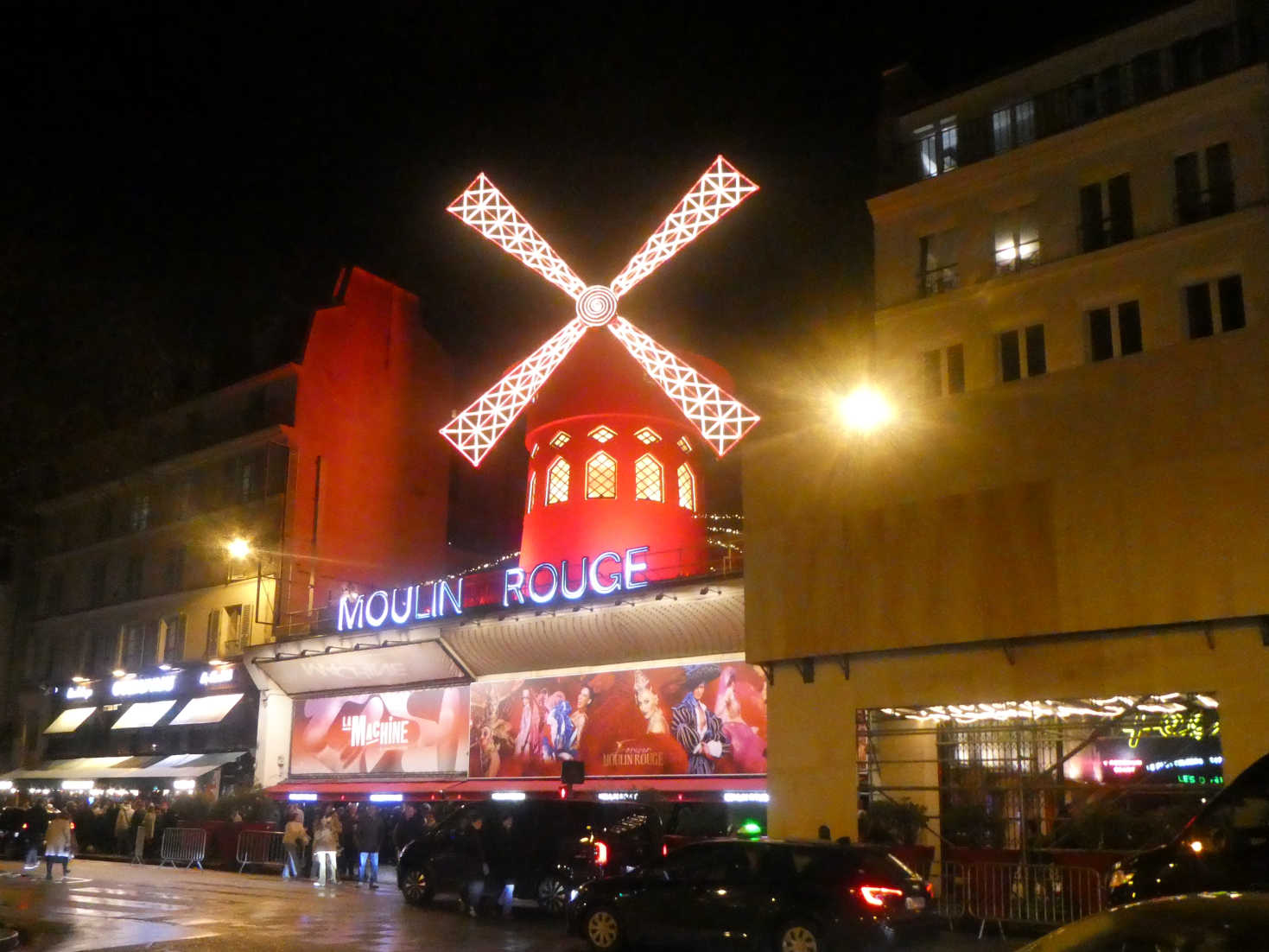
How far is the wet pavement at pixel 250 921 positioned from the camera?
14.0 meters

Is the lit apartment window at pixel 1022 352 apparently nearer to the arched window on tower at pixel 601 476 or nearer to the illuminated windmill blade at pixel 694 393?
the illuminated windmill blade at pixel 694 393

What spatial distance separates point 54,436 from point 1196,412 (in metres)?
14.3

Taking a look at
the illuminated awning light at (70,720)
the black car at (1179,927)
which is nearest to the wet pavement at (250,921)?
the black car at (1179,927)

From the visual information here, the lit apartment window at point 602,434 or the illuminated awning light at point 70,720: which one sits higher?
the lit apartment window at point 602,434

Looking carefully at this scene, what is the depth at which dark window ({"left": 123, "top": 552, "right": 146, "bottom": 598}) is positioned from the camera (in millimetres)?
41562

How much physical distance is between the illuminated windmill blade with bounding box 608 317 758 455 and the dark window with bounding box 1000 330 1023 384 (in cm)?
541

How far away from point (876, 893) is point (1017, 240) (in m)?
14.5

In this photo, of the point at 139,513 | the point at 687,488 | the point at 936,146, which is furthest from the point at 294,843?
the point at 139,513

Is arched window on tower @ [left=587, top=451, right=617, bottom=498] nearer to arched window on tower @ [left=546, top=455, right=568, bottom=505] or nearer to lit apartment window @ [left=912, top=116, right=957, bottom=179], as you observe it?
arched window on tower @ [left=546, top=455, right=568, bottom=505]

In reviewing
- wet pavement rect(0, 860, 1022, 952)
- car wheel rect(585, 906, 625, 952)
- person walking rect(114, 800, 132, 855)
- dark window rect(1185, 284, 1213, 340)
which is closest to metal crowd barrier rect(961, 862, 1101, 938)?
wet pavement rect(0, 860, 1022, 952)

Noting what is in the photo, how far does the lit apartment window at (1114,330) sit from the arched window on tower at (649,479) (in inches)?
430

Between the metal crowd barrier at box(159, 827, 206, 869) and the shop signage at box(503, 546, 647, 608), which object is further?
the metal crowd barrier at box(159, 827, 206, 869)

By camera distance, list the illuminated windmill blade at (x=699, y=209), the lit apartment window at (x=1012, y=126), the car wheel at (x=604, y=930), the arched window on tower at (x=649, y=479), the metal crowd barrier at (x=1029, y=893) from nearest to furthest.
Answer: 1. the car wheel at (x=604, y=930)
2. the metal crowd barrier at (x=1029, y=893)
3. the lit apartment window at (x=1012, y=126)
4. the illuminated windmill blade at (x=699, y=209)
5. the arched window on tower at (x=649, y=479)

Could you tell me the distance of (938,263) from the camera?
2430 centimetres
